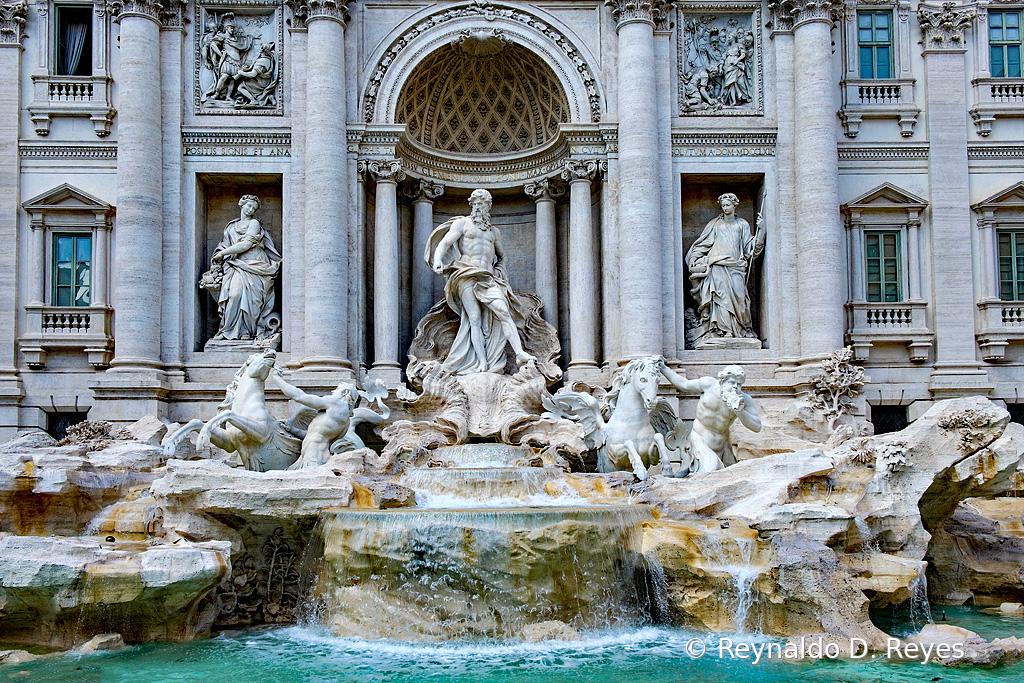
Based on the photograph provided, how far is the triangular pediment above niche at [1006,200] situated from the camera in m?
19.2

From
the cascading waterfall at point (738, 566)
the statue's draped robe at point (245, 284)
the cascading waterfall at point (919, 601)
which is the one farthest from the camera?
the statue's draped robe at point (245, 284)

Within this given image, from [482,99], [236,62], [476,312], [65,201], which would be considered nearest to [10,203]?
[65,201]

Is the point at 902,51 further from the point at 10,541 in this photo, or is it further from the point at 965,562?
the point at 10,541

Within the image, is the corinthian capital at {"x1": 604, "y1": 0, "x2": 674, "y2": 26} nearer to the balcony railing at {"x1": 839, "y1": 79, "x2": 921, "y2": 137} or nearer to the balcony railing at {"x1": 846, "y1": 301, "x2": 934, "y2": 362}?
the balcony railing at {"x1": 839, "y1": 79, "x2": 921, "y2": 137}

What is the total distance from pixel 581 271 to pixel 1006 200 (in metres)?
8.84

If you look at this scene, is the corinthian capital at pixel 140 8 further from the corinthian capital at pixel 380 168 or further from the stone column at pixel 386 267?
the stone column at pixel 386 267

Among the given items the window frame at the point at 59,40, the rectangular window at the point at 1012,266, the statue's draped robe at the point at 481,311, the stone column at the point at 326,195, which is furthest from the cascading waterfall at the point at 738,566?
the window frame at the point at 59,40

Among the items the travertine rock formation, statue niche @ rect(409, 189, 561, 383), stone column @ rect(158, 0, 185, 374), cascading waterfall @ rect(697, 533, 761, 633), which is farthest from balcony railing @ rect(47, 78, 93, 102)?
cascading waterfall @ rect(697, 533, 761, 633)

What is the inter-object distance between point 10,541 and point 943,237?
56.7 ft

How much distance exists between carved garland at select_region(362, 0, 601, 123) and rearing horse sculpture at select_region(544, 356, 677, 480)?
617 cm

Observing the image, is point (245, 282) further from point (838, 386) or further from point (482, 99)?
point (838, 386)

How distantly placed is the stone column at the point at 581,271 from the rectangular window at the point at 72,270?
31.3 feet

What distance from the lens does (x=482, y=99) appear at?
20.3m

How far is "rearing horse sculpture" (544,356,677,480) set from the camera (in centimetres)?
1483
